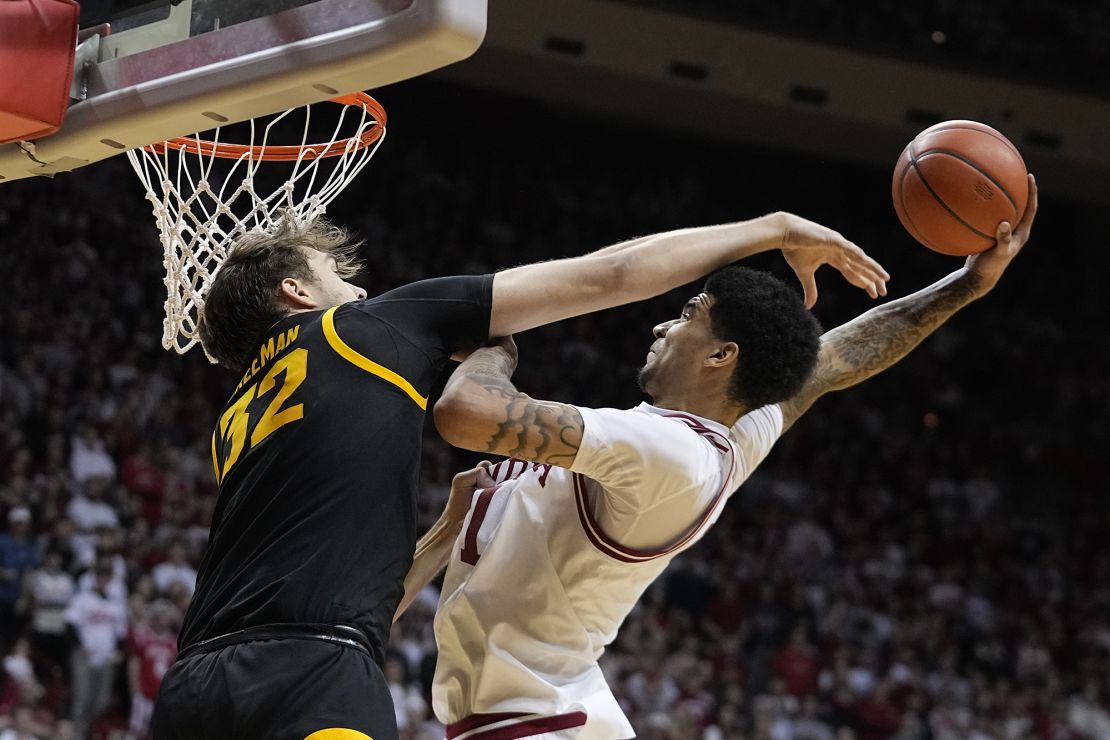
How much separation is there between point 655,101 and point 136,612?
9534mm

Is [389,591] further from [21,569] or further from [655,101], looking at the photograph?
[655,101]

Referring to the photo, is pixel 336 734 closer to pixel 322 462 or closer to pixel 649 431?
pixel 322 462

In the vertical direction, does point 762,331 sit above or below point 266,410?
below

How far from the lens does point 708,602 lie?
37.5ft

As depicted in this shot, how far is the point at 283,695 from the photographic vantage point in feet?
8.05

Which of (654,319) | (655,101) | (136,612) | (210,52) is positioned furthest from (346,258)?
(655,101)

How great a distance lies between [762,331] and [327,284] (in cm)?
94

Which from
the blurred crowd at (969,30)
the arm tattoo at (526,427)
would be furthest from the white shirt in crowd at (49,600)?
the blurred crowd at (969,30)

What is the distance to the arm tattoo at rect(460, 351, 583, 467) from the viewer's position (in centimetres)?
273

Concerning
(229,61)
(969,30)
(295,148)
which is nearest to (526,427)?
(229,61)

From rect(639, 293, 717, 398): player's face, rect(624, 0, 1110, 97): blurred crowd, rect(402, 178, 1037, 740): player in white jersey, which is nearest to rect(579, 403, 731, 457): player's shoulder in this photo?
rect(402, 178, 1037, 740): player in white jersey

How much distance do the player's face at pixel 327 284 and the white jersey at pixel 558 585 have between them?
583mm

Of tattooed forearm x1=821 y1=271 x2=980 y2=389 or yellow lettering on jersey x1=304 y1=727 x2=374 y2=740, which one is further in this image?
tattooed forearm x1=821 y1=271 x2=980 y2=389

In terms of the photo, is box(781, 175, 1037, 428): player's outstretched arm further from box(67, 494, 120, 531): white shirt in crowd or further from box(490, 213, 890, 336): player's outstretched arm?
box(67, 494, 120, 531): white shirt in crowd
